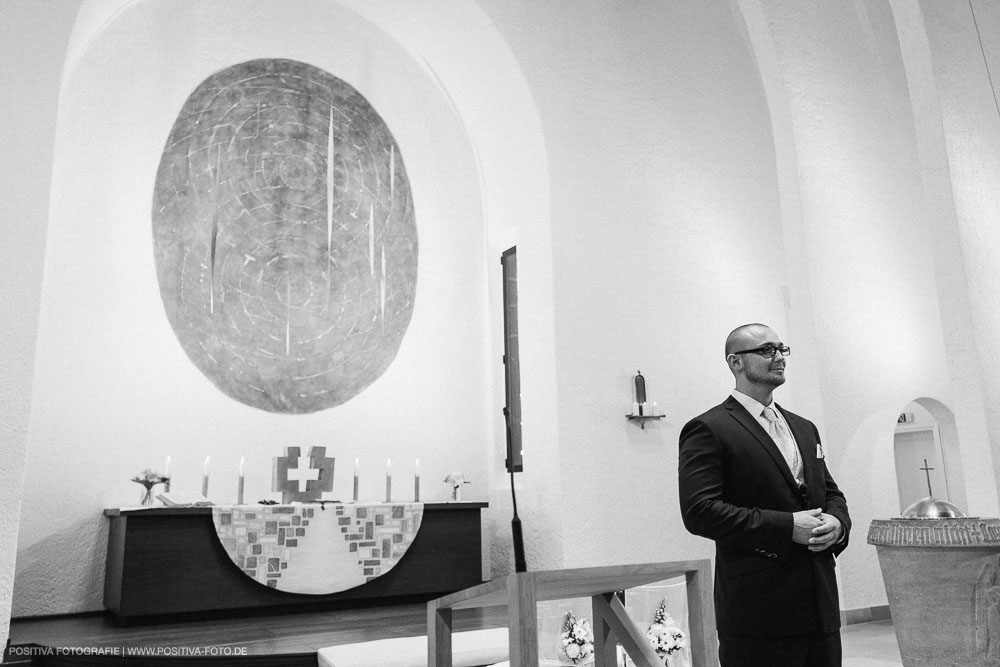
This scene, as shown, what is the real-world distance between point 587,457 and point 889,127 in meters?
3.99

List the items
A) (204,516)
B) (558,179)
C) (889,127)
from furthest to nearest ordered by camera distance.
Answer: (889,127) < (558,179) < (204,516)

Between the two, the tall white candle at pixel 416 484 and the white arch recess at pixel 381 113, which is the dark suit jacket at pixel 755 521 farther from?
the tall white candle at pixel 416 484

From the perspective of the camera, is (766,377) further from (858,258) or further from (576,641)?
(858,258)

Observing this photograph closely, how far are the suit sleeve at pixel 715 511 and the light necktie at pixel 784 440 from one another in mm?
195

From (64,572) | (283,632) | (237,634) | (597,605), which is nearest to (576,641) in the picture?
(597,605)

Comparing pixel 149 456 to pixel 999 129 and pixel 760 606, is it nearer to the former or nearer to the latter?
pixel 760 606

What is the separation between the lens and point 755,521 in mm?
2328

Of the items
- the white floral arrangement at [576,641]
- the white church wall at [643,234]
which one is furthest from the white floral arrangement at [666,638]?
the white church wall at [643,234]

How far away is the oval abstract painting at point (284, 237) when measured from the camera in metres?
6.41

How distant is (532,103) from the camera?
21.2ft

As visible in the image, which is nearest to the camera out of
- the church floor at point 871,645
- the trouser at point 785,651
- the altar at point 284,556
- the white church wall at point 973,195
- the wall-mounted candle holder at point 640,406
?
the trouser at point 785,651

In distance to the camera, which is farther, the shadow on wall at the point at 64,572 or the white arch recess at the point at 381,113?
the white arch recess at the point at 381,113

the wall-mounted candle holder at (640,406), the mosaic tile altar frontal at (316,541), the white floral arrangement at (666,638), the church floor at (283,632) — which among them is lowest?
the church floor at (283,632)

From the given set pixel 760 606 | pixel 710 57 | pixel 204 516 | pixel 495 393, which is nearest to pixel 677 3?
pixel 710 57
